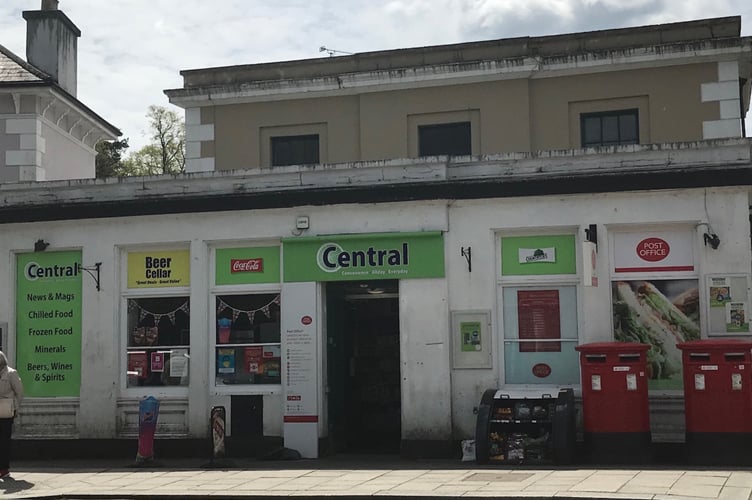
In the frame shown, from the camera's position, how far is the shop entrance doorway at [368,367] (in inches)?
606

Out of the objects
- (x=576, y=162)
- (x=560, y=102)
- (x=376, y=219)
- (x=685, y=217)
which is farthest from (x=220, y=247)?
(x=560, y=102)

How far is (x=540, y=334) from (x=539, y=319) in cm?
22

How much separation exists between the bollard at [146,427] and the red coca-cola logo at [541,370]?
560 cm

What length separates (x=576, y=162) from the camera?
45.5 feet

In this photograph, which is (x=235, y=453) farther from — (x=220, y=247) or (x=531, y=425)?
(x=531, y=425)

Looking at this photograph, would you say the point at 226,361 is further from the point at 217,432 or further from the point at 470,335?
the point at 470,335

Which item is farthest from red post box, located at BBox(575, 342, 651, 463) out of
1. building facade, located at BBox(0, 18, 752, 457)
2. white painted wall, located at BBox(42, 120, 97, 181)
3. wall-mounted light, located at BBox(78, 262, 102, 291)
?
white painted wall, located at BBox(42, 120, 97, 181)

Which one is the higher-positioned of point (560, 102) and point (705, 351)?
→ point (560, 102)

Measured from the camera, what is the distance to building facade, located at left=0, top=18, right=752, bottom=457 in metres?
13.5

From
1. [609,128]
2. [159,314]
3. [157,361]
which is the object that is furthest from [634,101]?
[157,361]

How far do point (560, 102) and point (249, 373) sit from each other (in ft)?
30.9

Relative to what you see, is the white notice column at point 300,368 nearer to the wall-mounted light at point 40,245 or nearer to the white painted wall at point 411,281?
the white painted wall at point 411,281

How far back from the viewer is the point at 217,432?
13898mm

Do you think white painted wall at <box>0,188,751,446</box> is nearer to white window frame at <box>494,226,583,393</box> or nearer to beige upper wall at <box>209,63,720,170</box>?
white window frame at <box>494,226,583,393</box>
